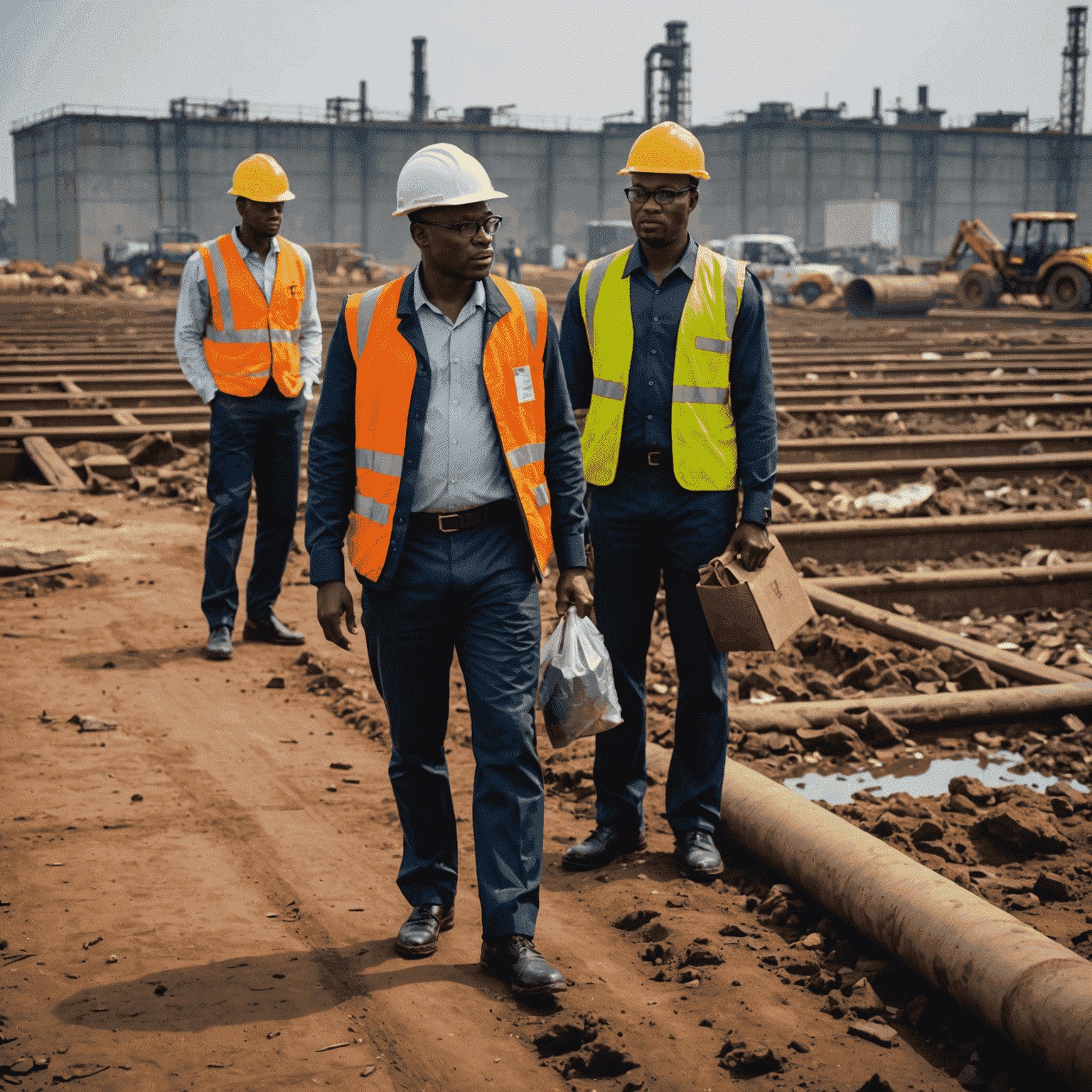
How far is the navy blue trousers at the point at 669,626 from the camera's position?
3734 millimetres

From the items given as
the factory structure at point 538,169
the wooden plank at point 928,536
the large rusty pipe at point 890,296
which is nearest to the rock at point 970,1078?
the wooden plank at point 928,536

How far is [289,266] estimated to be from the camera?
5984 millimetres

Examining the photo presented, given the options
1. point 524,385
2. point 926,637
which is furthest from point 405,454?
point 926,637

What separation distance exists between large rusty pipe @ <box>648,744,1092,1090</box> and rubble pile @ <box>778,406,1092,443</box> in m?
8.74

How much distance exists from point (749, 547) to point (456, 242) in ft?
4.13

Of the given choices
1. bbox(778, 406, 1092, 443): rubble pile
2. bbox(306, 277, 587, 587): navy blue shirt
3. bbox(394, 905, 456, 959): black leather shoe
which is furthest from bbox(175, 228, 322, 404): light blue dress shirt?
bbox(778, 406, 1092, 443): rubble pile

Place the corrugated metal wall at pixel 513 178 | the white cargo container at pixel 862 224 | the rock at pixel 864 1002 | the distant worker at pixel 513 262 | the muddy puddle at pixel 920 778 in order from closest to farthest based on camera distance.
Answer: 1. the rock at pixel 864 1002
2. the muddy puddle at pixel 920 778
3. the distant worker at pixel 513 262
4. the corrugated metal wall at pixel 513 178
5. the white cargo container at pixel 862 224

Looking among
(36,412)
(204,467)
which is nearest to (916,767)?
(204,467)

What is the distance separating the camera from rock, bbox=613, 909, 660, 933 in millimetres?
3459

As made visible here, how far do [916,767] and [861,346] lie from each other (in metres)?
18.6

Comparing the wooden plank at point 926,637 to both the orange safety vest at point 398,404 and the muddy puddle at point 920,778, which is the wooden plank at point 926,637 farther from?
the orange safety vest at point 398,404

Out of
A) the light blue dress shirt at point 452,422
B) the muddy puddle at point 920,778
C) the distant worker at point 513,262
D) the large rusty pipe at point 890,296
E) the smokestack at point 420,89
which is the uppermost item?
the smokestack at point 420,89

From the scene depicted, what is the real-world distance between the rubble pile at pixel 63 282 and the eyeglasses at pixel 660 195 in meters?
37.7

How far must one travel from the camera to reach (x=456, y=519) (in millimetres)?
3031
